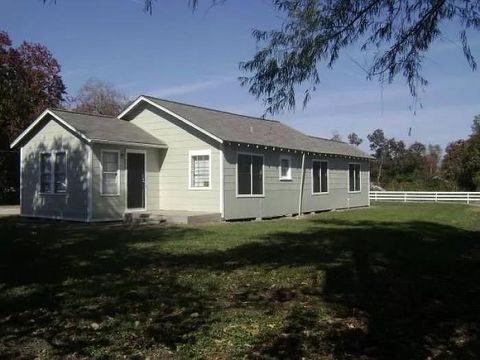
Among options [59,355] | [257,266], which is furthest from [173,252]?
[59,355]

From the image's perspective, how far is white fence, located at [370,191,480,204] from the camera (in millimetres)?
39291

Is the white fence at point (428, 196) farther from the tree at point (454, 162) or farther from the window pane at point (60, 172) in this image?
the window pane at point (60, 172)

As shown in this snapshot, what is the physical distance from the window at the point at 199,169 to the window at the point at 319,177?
284 inches

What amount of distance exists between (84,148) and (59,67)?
918 inches

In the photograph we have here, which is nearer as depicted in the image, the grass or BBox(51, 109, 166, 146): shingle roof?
the grass

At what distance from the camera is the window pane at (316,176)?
83.9 feet

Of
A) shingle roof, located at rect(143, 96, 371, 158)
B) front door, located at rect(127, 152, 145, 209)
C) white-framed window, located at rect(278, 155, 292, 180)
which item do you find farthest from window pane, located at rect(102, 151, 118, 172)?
white-framed window, located at rect(278, 155, 292, 180)

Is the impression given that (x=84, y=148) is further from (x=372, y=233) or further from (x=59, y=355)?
(x=59, y=355)

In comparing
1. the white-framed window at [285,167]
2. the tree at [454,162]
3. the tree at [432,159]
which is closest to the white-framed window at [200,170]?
the white-framed window at [285,167]

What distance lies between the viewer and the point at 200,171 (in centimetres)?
1998

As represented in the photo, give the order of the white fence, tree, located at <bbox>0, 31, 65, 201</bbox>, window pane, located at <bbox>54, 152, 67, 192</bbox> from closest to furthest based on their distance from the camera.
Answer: window pane, located at <bbox>54, 152, 67, 192</bbox> < tree, located at <bbox>0, 31, 65, 201</bbox> < the white fence

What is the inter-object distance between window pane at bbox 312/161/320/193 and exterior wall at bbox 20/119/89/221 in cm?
1095

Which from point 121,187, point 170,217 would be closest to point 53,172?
point 121,187

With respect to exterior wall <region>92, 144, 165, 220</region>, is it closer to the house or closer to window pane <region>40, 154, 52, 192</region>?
the house
